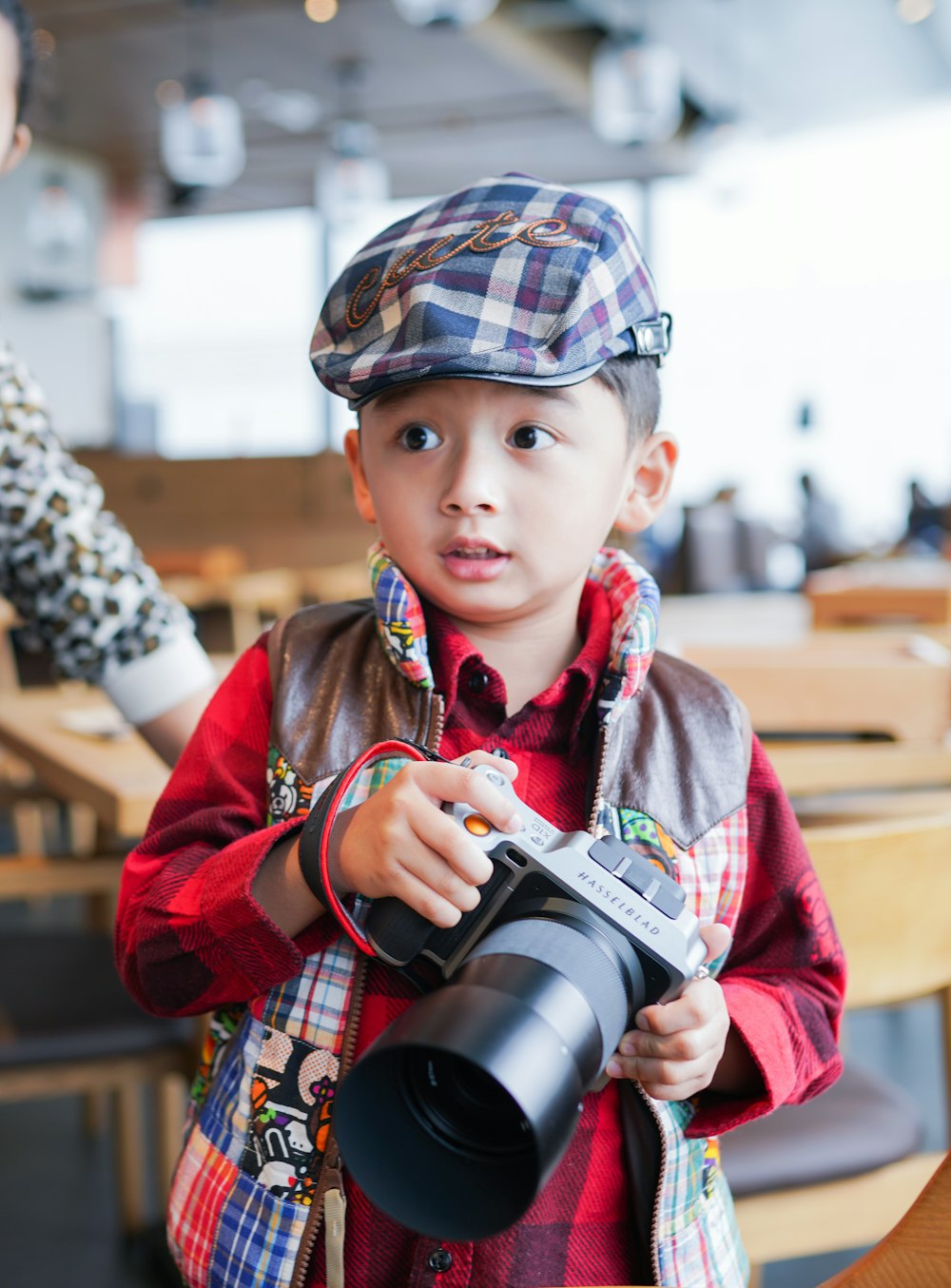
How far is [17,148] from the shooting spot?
1237 mm

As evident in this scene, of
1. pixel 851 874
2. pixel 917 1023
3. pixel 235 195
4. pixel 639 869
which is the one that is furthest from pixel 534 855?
pixel 235 195

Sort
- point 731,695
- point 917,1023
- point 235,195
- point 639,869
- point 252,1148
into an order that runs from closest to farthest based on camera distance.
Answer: point 639,869 → point 252,1148 → point 731,695 → point 917,1023 → point 235,195

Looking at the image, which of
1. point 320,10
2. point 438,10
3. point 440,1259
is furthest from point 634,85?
point 440,1259

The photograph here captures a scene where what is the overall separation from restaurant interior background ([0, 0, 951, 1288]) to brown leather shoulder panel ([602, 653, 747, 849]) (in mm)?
3559

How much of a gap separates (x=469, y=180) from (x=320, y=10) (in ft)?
12.5

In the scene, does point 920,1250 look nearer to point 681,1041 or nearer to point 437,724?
point 681,1041

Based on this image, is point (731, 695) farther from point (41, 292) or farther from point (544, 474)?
point (41, 292)

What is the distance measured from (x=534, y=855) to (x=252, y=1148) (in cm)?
28

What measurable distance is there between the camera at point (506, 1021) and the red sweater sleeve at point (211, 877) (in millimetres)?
85

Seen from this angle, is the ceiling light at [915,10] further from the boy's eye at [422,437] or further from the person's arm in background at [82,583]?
the boy's eye at [422,437]

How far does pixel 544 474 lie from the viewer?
747mm

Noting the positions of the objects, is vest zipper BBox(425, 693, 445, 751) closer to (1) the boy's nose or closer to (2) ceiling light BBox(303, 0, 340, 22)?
(1) the boy's nose

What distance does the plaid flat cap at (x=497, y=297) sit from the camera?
0.71 meters

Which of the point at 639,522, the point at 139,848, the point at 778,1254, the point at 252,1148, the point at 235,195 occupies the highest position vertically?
the point at 235,195
